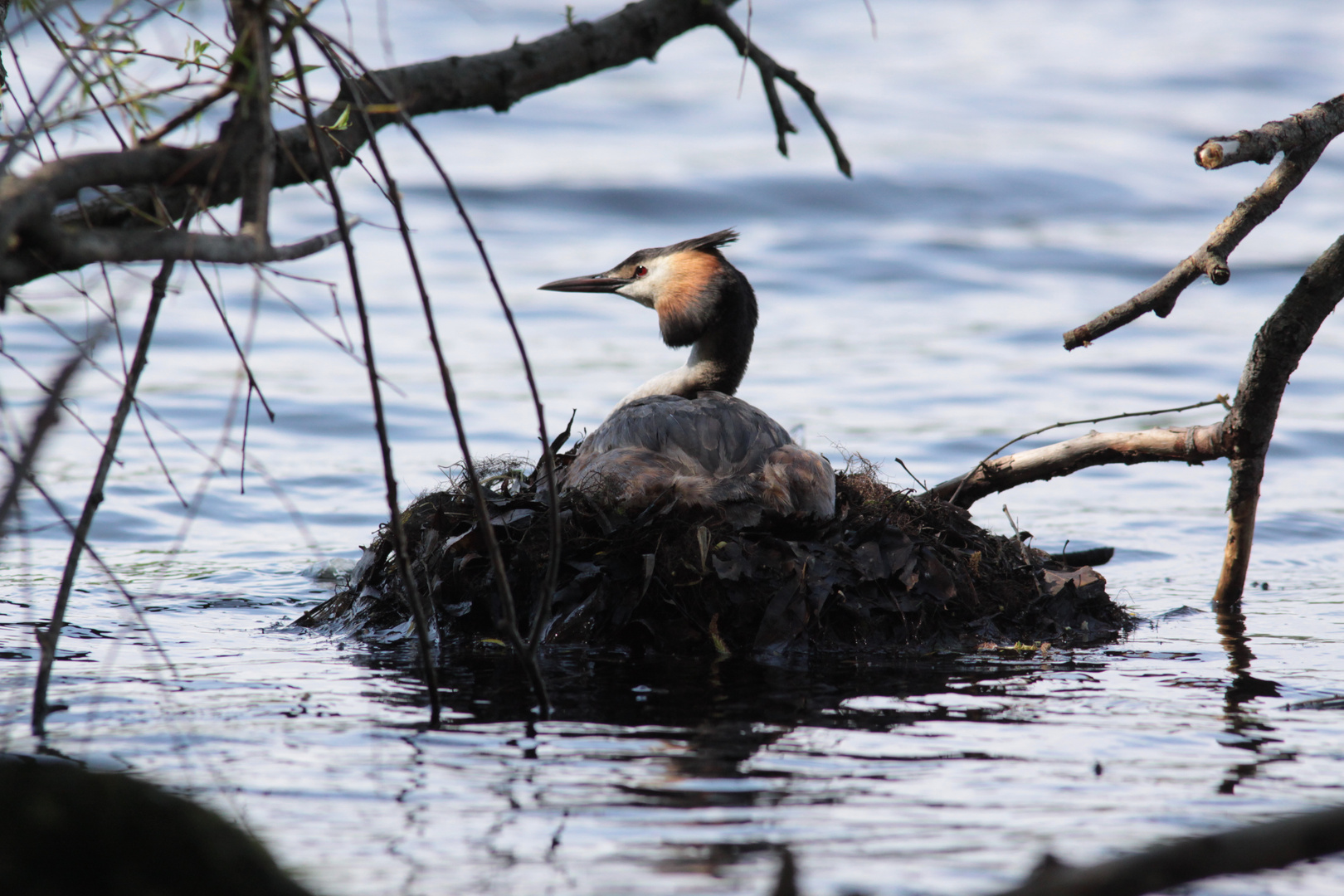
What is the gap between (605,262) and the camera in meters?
15.8

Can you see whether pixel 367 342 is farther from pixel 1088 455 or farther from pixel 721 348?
pixel 1088 455

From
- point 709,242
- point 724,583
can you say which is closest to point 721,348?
point 709,242

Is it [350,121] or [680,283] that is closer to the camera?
[350,121]

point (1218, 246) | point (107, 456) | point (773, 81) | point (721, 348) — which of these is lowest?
point (107, 456)

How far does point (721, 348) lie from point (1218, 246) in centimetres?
278

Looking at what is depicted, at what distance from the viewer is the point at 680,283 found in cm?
682

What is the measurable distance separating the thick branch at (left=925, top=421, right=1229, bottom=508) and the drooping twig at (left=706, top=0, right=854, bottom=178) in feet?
6.92

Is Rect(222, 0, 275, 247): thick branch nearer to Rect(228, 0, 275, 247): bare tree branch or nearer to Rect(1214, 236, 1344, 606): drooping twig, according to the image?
Rect(228, 0, 275, 247): bare tree branch

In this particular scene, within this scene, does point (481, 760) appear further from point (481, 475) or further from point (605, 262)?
point (605, 262)

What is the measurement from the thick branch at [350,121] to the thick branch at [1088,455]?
105 inches

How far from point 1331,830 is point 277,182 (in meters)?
2.94

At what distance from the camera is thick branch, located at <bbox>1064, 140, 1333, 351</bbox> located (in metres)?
4.39

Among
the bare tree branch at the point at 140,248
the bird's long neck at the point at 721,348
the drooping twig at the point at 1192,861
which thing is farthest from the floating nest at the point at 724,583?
the drooping twig at the point at 1192,861

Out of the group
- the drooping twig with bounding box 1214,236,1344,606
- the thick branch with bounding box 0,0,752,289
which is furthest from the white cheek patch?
the drooping twig with bounding box 1214,236,1344,606
